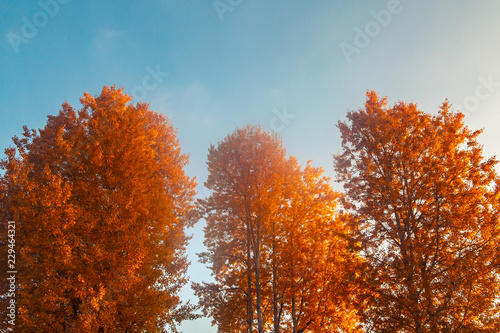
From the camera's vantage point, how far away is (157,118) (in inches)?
655

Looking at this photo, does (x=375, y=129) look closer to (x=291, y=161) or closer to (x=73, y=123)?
(x=291, y=161)

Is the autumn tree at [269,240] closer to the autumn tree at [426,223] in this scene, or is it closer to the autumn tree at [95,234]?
the autumn tree at [426,223]

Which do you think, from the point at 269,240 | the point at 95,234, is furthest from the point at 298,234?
the point at 95,234

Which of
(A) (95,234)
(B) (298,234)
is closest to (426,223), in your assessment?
(B) (298,234)

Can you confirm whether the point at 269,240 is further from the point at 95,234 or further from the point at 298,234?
the point at 95,234

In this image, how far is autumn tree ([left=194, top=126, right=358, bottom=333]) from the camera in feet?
43.8

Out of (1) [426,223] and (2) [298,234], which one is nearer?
(1) [426,223]

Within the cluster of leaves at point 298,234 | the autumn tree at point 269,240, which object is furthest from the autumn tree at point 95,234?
the autumn tree at point 269,240

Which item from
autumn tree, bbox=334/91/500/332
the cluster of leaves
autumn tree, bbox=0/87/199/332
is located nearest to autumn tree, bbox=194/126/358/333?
the cluster of leaves

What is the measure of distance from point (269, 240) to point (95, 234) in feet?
27.1

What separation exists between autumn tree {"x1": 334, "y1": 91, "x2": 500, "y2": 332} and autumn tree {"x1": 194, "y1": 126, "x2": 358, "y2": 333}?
11.1ft

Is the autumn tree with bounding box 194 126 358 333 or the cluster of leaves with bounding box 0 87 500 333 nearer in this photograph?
the cluster of leaves with bounding box 0 87 500 333

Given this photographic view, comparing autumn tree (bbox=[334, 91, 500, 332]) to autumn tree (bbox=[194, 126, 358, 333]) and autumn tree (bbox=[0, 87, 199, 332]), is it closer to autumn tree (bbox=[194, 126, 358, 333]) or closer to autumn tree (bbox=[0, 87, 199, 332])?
autumn tree (bbox=[194, 126, 358, 333])

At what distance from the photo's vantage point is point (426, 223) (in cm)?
947
